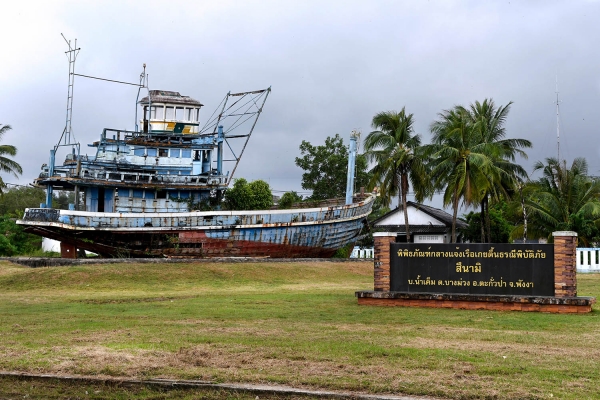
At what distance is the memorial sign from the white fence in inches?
792

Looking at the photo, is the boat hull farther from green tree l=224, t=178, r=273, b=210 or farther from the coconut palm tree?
the coconut palm tree

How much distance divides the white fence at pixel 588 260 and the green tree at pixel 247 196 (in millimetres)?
17470

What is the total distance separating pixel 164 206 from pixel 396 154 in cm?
1272

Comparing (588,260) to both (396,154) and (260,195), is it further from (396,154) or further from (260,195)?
(260,195)

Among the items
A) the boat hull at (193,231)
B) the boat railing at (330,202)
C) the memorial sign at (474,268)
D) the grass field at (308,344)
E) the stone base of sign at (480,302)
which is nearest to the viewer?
the grass field at (308,344)

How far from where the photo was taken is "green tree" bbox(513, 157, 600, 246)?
131ft

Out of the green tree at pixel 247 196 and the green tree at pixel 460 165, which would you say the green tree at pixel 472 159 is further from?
the green tree at pixel 247 196

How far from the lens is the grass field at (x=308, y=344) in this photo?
878cm

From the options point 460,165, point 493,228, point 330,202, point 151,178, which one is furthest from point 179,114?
point 493,228

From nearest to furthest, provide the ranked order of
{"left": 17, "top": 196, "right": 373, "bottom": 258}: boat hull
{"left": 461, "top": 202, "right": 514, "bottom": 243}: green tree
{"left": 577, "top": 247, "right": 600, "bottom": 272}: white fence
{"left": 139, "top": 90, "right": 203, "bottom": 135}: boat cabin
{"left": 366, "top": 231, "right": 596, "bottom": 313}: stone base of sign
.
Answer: {"left": 366, "top": 231, "right": 596, "bottom": 313}: stone base of sign → {"left": 17, "top": 196, "right": 373, "bottom": 258}: boat hull → {"left": 577, "top": 247, "right": 600, "bottom": 272}: white fence → {"left": 139, "top": 90, "right": 203, "bottom": 135}: boat cabin → {"left": 461, "top": 202, "right": 514, "bottom": 243}: green tree

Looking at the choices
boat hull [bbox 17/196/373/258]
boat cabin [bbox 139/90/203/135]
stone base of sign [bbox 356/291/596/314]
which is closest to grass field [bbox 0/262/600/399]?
stone base of sign [bbox 356/291/596/314]

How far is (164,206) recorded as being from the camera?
1487 inches

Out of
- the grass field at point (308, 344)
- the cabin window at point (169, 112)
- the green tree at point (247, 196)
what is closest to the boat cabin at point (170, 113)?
the cabin window at point (169, 112)

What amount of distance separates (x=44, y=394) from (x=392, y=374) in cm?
432
